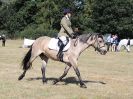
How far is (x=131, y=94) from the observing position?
541 inches

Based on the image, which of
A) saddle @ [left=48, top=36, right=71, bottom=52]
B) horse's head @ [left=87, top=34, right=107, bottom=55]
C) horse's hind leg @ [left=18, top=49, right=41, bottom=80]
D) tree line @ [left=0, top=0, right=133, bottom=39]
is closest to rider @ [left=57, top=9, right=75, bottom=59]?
saddle @ [left=48, top=36, right=71, bottom=52]

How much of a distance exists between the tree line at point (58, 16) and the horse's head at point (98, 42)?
63.5 metres

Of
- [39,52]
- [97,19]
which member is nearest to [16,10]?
[97,19]

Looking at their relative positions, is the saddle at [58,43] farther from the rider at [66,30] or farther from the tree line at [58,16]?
the tree line at [58,16]

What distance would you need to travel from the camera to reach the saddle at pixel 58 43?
15641 mm

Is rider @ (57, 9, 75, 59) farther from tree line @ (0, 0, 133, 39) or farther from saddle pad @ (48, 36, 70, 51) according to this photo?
tree line @ (0, 0, 133, 39)

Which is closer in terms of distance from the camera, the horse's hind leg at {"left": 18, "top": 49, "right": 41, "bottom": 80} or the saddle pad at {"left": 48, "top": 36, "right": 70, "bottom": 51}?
the saddle pad at {"left": 48, "top": 36, "right": 70, "bottom": 51}

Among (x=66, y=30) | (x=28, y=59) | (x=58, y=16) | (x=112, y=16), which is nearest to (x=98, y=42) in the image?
(x=66, y=30)

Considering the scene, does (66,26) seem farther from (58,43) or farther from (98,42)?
(98,42)

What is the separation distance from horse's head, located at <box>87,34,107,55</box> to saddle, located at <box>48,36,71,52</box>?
2.48 ft

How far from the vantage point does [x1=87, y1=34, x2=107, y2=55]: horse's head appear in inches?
614

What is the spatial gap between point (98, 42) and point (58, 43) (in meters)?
1.45

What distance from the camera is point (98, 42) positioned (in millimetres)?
15602

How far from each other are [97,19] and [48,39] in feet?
235
